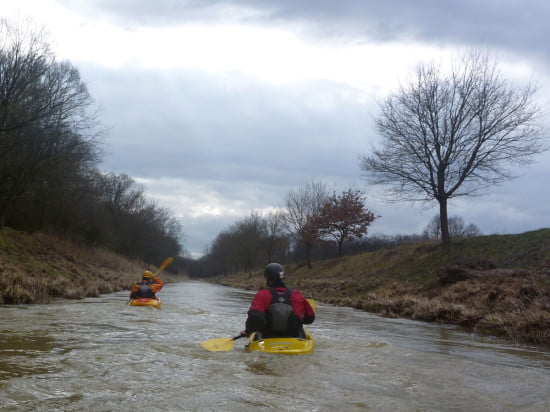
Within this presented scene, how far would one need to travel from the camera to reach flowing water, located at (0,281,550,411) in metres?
4.11

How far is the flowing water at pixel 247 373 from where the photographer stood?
4.11m

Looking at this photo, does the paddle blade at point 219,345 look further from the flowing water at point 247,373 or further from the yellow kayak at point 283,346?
the yellow kayak at point 283,346

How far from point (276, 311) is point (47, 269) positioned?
51.6ft

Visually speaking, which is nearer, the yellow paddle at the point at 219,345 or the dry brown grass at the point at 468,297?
the yellow paddle at the point at 219,345

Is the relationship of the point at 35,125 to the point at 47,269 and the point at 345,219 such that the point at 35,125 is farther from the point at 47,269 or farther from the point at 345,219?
the point at 345,219

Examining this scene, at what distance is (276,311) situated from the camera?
668 centimetres

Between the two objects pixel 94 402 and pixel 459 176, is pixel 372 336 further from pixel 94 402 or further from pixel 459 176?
pixel 459 176

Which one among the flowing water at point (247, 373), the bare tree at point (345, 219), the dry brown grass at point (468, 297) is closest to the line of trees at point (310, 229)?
the bare tree at point (345, 219)

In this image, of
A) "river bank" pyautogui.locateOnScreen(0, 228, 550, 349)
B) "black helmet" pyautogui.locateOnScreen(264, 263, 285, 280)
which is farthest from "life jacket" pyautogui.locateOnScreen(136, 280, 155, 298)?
"black helmet" pyautogui.locateOnScreen(264, 263, 285, 280)

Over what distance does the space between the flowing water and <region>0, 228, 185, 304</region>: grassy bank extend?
4.45m

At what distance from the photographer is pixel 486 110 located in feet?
74.0

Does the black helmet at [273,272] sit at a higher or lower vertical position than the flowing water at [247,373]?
higher

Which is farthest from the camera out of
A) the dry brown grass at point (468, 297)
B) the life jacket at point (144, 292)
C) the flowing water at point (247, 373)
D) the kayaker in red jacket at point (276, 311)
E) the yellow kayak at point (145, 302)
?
the life jacket at point (144, 292)

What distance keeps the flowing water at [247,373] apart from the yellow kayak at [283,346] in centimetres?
16
